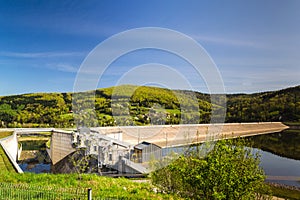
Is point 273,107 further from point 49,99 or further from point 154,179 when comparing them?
Result: point 154,179

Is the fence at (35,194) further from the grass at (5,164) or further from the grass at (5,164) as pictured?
the grass at (5,164)

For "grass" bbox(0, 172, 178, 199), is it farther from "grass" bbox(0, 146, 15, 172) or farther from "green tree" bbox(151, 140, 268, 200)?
"grass" bbox(0, 146, 15, 172)

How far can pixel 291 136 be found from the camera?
7388cm

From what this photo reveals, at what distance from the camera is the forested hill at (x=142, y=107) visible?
24.1 meters

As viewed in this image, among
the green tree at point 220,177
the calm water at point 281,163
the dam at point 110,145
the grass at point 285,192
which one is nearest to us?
the green tree at point 220,177

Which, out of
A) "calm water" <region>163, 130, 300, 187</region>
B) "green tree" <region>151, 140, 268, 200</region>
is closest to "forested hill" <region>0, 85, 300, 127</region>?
"calm water" <region>163, 130, 300, 187</region>

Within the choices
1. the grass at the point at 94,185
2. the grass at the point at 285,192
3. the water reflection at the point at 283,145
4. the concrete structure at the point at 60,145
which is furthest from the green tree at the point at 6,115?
the grass at the point at 94,185

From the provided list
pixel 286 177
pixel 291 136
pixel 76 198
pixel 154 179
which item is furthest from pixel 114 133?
pixel 291 136

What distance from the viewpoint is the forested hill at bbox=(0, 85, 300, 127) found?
24141mm

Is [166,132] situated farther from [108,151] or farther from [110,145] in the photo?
[108,151]

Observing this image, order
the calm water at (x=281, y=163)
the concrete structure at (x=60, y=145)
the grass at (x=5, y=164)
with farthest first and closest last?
the concrete structure at (x=60, y=145), the calm water at (x=281, y=163), the grass at (x=5, y=164)

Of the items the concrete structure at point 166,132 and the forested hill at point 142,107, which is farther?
the concrete structure at point 166,132

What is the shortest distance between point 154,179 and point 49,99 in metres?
75.5

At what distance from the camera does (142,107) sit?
30.8 meters
